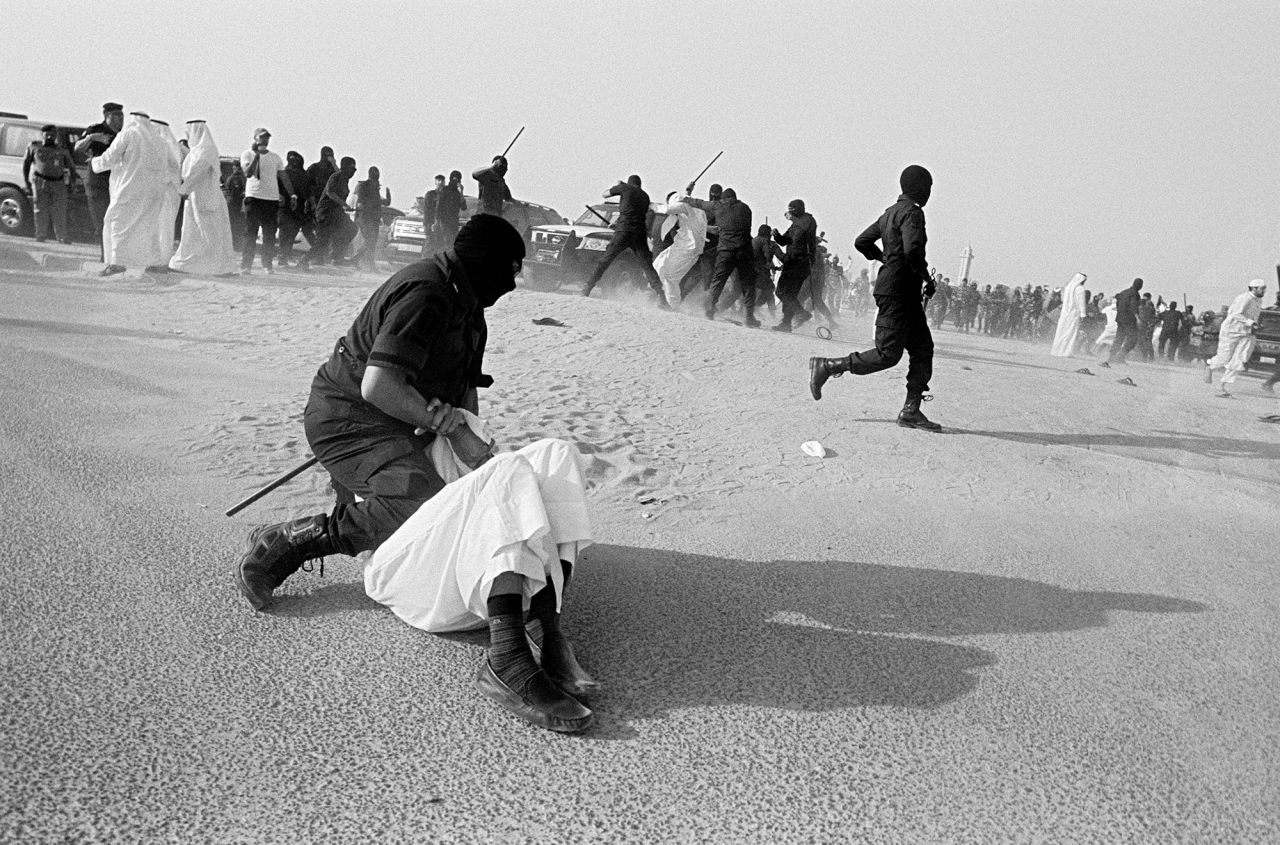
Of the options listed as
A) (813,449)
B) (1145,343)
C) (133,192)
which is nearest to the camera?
(813,449)

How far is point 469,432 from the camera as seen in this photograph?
144 inches

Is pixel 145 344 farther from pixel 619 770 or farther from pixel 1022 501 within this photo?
pixel 619 770

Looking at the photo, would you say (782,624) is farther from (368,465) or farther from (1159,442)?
(1159,442)

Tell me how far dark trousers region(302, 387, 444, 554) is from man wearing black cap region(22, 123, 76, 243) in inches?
593

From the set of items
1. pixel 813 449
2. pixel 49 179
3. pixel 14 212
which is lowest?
pixel 813 449

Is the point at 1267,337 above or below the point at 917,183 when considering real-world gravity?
below

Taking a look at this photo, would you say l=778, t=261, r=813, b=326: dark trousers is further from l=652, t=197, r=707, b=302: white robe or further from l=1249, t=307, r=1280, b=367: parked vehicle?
l=1249, t=307, r=1280, b=367: parked vehicle

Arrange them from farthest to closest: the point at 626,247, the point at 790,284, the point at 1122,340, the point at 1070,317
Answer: the point at 1122,340, the point at 1070,317, the point at 790,284, the point at 626,247

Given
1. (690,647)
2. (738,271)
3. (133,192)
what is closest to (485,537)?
(690,647)

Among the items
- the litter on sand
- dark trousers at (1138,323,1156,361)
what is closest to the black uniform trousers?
the litter on sand

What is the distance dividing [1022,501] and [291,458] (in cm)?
408

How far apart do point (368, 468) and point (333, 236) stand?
15433 millimetres

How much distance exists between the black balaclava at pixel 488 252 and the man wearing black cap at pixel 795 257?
37.2ft

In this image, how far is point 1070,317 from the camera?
859 inches
